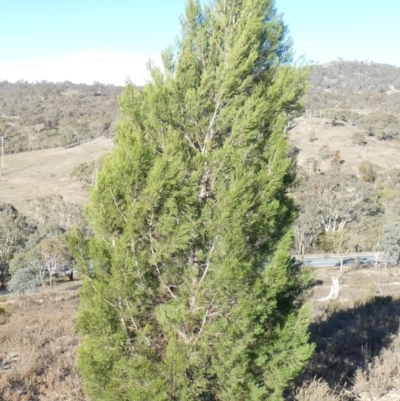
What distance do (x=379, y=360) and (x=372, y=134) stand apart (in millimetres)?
93836

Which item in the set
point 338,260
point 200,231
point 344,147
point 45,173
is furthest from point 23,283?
point 344,147

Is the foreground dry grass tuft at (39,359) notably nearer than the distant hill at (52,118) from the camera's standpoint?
Yes

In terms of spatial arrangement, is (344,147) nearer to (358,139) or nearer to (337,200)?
(358,139)

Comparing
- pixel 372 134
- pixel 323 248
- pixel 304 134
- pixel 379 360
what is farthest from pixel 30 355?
pixel 372 134

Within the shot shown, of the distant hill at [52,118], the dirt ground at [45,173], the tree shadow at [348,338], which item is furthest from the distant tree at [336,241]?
the distant hill at [52,118]

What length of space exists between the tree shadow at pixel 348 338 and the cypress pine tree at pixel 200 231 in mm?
2977

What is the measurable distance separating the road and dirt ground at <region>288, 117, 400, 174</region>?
2997 centimetres

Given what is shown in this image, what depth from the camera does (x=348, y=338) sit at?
10.3 m

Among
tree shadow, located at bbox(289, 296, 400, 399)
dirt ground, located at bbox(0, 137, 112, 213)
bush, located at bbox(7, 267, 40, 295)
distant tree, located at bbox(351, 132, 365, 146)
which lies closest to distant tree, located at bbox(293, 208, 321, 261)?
bush, located at bbox(7, 267, 40, 295)

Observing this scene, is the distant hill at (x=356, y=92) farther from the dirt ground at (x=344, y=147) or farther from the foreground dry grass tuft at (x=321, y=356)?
the foreground dry grass tuft at (x=321, y=356)

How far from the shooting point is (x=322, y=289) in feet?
74.5

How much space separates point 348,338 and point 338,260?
106ft

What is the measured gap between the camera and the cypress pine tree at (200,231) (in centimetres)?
487

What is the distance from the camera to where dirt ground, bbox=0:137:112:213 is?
6950 cm
